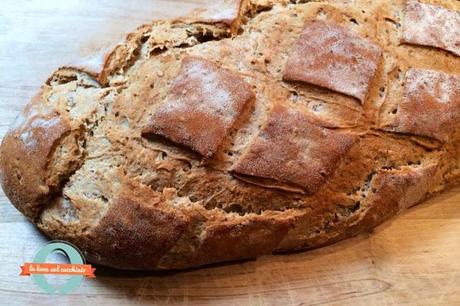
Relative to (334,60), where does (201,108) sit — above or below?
below

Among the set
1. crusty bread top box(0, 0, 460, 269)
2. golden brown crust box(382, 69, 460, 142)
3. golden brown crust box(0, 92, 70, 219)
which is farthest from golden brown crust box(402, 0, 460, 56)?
golden brown crust box(0, 92, 70, 219)

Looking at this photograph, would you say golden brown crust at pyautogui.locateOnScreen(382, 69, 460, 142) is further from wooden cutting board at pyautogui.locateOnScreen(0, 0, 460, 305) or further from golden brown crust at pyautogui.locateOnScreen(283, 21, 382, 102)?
wooden cutting board at pyautogui.locateOnScreen(0, 0, 460, 305)

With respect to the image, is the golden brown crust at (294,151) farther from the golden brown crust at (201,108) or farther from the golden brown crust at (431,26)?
the golden brown crust at (431,26)

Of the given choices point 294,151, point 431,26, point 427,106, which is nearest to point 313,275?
point 294,151

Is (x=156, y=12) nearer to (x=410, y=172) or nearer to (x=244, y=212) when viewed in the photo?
(x=244, y=212)

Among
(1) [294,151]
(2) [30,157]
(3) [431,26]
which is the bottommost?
(2) [30,157]

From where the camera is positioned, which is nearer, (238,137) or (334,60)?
(238,137)

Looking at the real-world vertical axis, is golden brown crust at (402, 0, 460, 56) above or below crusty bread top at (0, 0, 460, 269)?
above

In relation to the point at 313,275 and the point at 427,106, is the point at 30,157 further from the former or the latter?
the point at 427,106

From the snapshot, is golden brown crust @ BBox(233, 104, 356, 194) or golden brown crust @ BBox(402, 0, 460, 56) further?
golden brown crust @ BBox(402, 0, 460, 56)
